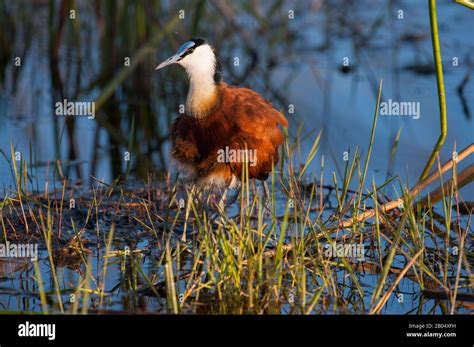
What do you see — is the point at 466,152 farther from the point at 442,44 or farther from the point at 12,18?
the point at 12,18

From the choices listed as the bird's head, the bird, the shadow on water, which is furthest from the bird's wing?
the shadow on water

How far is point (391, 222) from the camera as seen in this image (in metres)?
5.21

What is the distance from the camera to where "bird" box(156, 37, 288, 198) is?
5320 mm

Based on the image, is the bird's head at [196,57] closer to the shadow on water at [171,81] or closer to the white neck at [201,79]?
the white neck at [201,79]

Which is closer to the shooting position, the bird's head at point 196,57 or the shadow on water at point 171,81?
the bird's head at point 196,57

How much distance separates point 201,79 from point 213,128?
28 cm

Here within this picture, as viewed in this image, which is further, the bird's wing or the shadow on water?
the shadow on water

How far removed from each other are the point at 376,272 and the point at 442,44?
512 cm

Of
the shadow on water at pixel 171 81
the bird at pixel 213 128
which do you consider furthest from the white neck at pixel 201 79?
the shadow on water at pixel 171 81

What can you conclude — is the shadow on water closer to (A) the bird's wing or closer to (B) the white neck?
(B) the white neck

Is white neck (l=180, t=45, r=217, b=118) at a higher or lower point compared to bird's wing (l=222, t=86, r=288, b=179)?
higher

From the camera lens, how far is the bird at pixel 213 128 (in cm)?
532

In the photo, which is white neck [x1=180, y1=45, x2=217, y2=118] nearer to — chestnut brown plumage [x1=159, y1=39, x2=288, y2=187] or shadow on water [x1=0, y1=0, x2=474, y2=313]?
chestnut brown plumage [x1=159, y1=39, x2=288, y2=187]
